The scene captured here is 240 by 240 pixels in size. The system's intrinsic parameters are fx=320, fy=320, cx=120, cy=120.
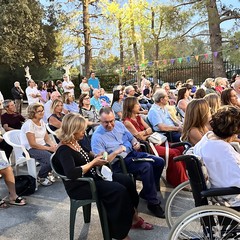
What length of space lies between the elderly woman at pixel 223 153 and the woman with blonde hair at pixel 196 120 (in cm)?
102

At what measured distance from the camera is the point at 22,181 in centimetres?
391

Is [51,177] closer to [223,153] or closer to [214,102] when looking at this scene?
[214,102]

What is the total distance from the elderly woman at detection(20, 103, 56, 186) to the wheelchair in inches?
94.6

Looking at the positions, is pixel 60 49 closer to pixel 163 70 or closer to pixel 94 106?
pixel 163 70

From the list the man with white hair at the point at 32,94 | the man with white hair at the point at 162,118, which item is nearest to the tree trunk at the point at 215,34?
the man with white hair at the point at 32,94

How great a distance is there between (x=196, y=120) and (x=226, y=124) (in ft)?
3.69

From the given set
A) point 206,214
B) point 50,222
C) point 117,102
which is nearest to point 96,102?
point 117,102

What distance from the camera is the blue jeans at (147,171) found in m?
3.25

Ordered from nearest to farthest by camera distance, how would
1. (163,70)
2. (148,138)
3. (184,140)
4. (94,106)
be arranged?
(184,140) → (148,138) → (94,106) → (163,70)

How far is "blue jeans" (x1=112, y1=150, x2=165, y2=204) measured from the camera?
10.7 feet

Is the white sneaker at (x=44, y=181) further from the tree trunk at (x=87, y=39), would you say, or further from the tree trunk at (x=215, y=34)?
the tree trunk at (x=87, y=39)

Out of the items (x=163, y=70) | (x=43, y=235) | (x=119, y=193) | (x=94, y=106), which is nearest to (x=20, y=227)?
(x=43, y=235)

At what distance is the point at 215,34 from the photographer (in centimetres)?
1356

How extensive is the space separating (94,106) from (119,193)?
171 inches
